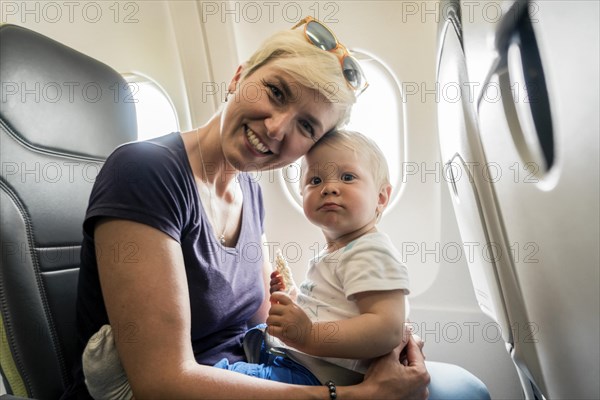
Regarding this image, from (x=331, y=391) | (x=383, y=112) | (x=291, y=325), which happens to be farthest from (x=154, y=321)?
(x=383, y=112)

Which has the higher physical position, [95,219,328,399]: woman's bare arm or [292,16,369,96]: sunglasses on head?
[292,16,369,96]: sunglasses on head

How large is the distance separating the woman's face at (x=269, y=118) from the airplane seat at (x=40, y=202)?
398 mm

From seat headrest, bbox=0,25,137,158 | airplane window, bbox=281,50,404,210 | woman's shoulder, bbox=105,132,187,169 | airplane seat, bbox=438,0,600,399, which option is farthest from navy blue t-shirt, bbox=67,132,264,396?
airplane window, bbox=281,50,404,210

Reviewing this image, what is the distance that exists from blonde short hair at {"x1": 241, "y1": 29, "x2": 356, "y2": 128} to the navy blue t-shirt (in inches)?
12.4

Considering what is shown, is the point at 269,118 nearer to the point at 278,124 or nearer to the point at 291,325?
the point at 278,124

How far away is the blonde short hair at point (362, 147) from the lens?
39.2 inches

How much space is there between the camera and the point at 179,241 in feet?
2.63

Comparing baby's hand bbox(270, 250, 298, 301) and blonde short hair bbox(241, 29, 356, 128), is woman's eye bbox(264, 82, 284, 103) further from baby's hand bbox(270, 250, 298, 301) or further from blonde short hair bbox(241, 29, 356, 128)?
baby's hand bbox(270, 250, 298, 301)

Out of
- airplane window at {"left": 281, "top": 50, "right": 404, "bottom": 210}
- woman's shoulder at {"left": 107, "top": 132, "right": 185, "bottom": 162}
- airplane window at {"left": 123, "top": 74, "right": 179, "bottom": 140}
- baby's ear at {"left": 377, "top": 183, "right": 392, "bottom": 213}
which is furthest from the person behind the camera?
airplane window at {"left": 123, "top": 74, "right": 179, "bottom": 140}

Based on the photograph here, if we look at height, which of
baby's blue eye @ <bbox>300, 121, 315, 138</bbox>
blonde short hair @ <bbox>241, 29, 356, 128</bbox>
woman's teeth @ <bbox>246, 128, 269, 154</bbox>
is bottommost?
woman's teeth @ <bbox>246, 128, 269, 154</bbox>

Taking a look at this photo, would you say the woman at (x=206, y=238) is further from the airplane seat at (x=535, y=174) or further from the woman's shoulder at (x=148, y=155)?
the airplane seat at (x=535, y=174)

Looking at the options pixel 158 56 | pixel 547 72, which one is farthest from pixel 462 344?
pixel 158 56

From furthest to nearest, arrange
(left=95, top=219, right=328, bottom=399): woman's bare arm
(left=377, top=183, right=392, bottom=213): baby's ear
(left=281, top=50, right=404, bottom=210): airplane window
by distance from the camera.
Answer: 1. (left=281, top=50, right=404, bottom=210): airplane window
2. (left=377, top=183, right=392, bottom=213): baby's ear
3. (left=95, top=219, right=328, bottom=399): woman's bare arm

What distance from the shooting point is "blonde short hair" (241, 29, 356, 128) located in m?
0.94
